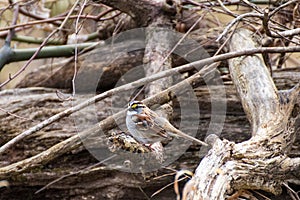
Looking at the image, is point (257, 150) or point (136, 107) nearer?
point (257, 150)

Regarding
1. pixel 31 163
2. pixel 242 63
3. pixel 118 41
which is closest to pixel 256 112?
pixel 242 63

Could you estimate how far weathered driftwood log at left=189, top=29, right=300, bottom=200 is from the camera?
1510 mm

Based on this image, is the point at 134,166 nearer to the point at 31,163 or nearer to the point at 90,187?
the point at 31,163

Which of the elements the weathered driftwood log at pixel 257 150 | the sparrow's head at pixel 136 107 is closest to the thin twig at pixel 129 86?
the sparrow's head at pixel 136 107

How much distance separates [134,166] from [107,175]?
1.92 feet

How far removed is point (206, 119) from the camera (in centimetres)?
273

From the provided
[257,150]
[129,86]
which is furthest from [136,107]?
[257,150]

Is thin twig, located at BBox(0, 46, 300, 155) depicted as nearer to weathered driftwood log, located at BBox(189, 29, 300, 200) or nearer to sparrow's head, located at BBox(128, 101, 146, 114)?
sparrow's head, located at BBox(128, 101, 146, 114)

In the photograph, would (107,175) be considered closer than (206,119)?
Yes

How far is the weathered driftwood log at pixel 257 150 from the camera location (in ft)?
4.95

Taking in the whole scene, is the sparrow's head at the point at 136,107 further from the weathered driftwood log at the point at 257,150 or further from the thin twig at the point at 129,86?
the weathered driftwood log at the point at 257,150

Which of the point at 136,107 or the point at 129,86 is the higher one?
the point at 129,86

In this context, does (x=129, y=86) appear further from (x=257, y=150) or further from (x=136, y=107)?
(x=257, y=150)

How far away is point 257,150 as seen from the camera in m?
1.71
